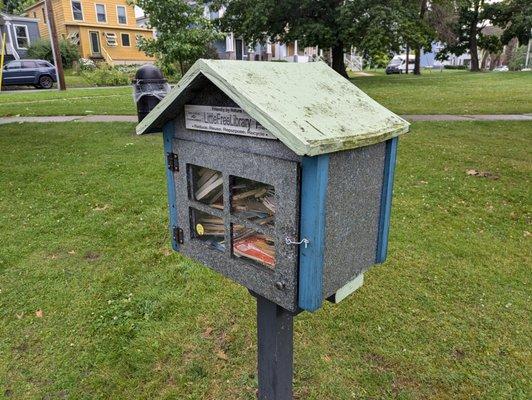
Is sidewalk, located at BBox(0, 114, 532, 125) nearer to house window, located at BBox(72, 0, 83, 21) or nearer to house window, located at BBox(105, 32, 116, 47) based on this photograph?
house window, located at BBox(72, 0, 83, 21)

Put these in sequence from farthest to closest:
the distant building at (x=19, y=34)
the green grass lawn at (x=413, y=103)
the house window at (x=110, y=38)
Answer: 1. the house window at (x=110, y=38)
2. the distant building at (x=19, y=34)
3. the green grass lawn at (x=413, y=103)

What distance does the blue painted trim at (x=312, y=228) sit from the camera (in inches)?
50.1

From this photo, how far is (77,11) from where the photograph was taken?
111 feet

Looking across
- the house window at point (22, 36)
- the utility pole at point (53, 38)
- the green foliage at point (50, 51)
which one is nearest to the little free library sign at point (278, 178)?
the utility pole at point (53, 38)

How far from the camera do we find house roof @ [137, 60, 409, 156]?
1.22 metres

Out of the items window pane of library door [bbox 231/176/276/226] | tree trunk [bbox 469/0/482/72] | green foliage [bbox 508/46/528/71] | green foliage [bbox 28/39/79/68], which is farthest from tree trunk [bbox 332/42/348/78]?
window pane of library door [bbox 231/176/276/226]

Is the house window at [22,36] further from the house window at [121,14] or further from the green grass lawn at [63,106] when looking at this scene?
the green grass lawn at [63,106]

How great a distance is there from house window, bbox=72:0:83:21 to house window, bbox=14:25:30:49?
364cm

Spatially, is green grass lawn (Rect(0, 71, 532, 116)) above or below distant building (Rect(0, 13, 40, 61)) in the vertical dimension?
below

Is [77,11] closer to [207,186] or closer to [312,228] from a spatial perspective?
[207,186]

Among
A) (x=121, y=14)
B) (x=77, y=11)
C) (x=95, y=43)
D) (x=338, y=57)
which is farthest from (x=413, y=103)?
(x=121, y=14)

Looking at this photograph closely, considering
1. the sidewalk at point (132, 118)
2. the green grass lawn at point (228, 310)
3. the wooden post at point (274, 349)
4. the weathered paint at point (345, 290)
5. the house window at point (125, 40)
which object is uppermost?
the house window at point (125, 40)

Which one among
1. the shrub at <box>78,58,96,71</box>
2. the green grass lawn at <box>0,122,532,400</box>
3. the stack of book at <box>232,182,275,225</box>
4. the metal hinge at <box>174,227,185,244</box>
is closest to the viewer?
the stack of book at <box>232,182,275,225</box>

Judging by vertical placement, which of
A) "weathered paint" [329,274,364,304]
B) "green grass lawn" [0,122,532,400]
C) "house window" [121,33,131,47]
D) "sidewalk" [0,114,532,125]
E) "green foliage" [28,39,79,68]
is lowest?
"green grass lawn" [0,122,532,400]
